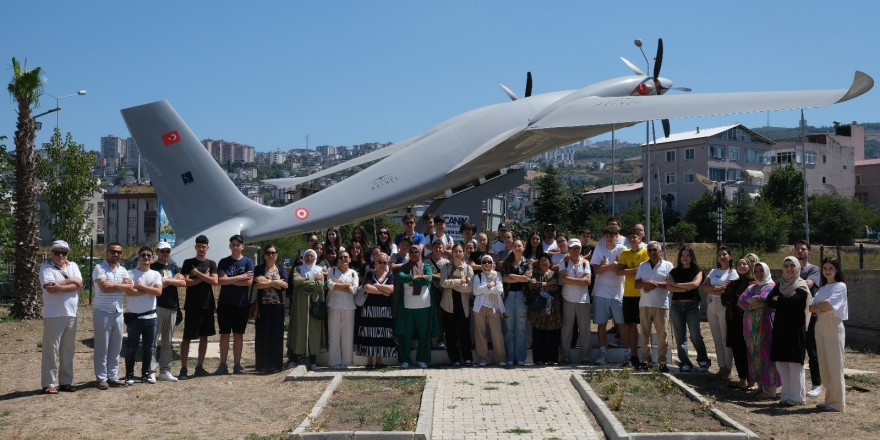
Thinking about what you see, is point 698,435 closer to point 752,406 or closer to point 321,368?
point 752,406

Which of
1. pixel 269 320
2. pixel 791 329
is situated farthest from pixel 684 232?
pixel 791 329

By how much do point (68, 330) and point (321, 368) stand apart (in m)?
3.59

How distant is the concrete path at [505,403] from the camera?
756 cm

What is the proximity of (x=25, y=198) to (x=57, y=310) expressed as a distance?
39.4 ft

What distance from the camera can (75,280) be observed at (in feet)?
32.0

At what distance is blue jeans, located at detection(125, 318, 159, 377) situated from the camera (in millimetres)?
10594

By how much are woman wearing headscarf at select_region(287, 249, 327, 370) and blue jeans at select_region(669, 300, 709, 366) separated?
5.17 m

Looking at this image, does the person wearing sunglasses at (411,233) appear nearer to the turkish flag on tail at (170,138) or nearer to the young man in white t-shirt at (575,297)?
the young man in white t-shirt at (575,297)

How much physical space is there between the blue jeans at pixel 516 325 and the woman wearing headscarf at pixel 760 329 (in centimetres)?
322

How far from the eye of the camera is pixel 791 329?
9.20 metres

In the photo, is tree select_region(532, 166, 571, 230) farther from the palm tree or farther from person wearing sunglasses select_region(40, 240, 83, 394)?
person wearing sunglasses select_region(40, 240, 83, 394)

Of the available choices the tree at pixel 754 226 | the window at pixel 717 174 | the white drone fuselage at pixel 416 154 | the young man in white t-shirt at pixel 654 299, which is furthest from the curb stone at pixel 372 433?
the window at pixel 717 174

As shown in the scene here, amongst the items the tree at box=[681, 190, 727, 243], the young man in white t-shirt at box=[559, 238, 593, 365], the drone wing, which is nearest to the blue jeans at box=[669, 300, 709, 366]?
the young man in white t-shirt at box=[559, 238, 593, 365]

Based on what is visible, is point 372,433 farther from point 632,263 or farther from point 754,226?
point 754,226
